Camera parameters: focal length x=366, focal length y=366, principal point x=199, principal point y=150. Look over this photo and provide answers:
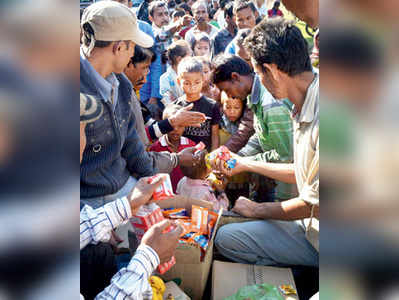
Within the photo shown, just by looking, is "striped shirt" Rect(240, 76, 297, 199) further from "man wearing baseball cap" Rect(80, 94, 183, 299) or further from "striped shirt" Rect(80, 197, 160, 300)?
"striped shirt" Rect(80, 197, 160, 300)

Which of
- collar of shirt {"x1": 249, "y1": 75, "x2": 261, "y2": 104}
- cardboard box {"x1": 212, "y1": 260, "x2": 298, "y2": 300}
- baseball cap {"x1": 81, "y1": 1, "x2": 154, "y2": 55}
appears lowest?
cardboard box {"x1": 212, "y1": 260, "x2": 298, "y2": 300}

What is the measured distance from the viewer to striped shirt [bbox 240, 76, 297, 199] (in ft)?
8.72

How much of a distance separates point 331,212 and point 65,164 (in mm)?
366

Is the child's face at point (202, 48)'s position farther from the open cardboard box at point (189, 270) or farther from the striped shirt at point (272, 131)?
the open cardboard box at point (189, 270)

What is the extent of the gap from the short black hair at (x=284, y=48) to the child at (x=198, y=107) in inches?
52.1

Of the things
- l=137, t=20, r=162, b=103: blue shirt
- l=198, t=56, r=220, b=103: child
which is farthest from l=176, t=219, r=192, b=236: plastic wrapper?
l=137, t=20, r=162, b=103: blue shirt

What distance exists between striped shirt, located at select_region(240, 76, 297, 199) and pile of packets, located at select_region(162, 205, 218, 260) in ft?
3.06

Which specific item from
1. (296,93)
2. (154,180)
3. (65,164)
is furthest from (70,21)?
(296,93)

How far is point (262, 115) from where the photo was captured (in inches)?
112

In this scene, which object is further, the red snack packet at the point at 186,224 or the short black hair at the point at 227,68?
the short black hair at the point at 227,68

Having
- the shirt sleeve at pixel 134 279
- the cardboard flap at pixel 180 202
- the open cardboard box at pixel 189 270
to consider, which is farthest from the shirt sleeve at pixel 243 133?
the shirt sleeve at pixel 134 279

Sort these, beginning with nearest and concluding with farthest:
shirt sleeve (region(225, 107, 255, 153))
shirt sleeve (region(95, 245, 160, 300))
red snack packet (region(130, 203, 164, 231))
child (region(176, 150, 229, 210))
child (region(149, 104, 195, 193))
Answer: shirt sleeve (region(95, 245, 160, 300)) < red snack packet (region(130, 203, 164, 231)) < child (region(176, 150, 229, 210)) < child (region(149, 104, 195, 193)) < shirt sleeve (region(225, 107, 255, 153))

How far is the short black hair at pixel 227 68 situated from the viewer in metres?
3.16

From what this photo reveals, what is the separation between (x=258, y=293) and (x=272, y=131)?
1.34 meters
